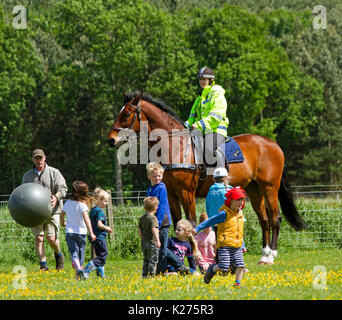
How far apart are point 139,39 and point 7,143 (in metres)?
11.3

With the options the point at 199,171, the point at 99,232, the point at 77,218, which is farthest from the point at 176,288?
the point at 199,171

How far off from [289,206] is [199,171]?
356 centimetres

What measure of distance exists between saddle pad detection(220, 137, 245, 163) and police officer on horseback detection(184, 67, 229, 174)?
0.98ft

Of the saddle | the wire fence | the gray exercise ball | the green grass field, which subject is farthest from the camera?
the wire fence

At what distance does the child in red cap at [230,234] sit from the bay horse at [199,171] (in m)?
2.93

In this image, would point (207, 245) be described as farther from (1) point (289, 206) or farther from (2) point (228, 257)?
(1) point (289, 206)

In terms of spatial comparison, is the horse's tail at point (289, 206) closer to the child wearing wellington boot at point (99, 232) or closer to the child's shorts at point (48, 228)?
the child's shorts at point (48, 228)

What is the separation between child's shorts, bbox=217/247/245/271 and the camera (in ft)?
25.2

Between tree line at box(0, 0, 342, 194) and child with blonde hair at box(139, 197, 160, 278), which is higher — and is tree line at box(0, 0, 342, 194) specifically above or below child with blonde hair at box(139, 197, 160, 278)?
above

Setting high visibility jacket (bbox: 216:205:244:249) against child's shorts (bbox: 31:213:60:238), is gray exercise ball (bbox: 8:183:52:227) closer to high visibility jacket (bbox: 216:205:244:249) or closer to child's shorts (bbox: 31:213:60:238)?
child's shorts (bbox: 31:213:60:238)

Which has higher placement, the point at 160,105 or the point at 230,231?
the point at 160,105

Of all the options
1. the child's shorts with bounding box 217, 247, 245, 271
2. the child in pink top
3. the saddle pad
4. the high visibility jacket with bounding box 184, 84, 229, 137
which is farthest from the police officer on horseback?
the child's shorts with bounding box 217, 247, 245, 271

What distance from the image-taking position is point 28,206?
8.86m

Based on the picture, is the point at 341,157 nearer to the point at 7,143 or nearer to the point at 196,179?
the point at 7,143
